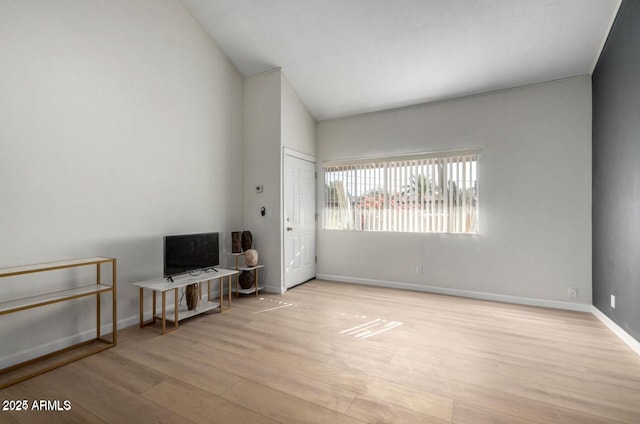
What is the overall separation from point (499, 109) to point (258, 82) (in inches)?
140

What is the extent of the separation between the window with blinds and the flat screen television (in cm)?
223

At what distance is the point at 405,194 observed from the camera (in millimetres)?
4793

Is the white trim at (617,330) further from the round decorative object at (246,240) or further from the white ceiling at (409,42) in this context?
the round decorative object at (246,240)

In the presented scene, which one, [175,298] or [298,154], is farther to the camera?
[298,154]

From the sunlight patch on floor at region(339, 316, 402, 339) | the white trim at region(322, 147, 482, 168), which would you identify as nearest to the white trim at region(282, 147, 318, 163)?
the white trim at region(322, 147, 482, 168)

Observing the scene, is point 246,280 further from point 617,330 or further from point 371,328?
point 617,330

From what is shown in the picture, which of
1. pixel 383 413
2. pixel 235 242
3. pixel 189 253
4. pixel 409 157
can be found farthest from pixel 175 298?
pixel 409 157

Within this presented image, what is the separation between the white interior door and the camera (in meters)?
4.68

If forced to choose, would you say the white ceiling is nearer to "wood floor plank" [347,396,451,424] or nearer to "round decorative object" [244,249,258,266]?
"round decorative object" [244,249,258,266]

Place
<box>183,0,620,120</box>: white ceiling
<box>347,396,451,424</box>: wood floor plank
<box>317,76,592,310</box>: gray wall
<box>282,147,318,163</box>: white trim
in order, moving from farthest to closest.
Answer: <box>282,147,318,163</box>: white trim, <box>317,76,592,310</box>: gray wall, <box>183,0,620,120</box>: white ceiling, <box>347,396,451,424</box>: wood floor plank

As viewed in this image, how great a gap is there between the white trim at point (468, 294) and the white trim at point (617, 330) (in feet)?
Answer: 0.65

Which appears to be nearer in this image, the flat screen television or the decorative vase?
the flat screen television

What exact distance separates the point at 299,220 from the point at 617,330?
13.2 feet

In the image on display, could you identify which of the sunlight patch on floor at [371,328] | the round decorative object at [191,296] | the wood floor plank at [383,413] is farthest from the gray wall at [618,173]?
the round decorative object at [191,296]
